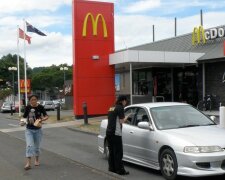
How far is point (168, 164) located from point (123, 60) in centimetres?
1830

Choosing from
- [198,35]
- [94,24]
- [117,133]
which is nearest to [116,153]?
[117,133]

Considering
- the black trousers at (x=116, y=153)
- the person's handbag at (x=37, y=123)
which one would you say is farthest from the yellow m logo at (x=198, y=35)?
the black trousers at (x=116, y=153)

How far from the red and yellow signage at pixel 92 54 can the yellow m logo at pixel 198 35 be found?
527 centimetres

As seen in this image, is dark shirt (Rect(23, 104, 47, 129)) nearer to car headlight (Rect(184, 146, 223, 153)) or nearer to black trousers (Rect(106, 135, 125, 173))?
black trousers (Rect(106, 135, 125, 173))

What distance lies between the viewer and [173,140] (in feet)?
28.6

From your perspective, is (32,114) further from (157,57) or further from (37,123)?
(157,57)

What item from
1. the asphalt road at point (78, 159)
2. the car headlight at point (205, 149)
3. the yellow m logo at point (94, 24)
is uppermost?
the yellow m logo at point (94, 24)

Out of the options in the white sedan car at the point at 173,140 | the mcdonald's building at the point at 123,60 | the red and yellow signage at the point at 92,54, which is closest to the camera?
the white sedan car at the point at 173,140

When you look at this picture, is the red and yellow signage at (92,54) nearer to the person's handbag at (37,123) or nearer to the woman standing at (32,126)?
the woman standing at (32,126)

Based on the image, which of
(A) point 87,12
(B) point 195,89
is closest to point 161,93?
(B) point 195,89

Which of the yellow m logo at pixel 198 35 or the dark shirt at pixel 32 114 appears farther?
the yellow m logo at pixel 198 35

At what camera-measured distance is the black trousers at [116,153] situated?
31.4 feet

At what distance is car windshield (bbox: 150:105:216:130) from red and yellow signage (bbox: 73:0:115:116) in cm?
1952

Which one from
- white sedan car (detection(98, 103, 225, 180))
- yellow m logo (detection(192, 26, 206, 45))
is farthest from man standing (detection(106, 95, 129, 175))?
yellow m logo (detection(192, 26, 206, 45))
